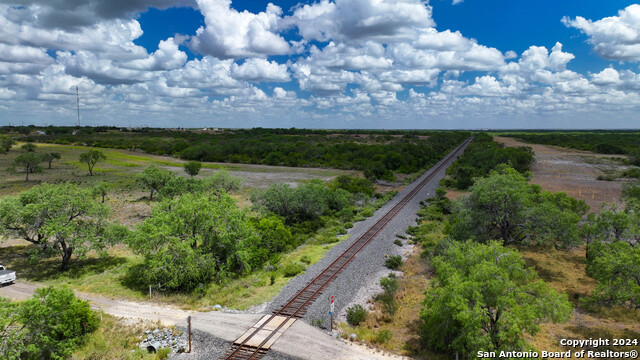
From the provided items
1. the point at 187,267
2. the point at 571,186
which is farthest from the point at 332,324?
the point at 571,186

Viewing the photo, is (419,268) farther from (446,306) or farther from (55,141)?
(55,141)

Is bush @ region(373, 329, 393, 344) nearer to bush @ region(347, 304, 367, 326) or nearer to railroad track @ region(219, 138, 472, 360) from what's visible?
bush @ region(347, 304, 367, 326)

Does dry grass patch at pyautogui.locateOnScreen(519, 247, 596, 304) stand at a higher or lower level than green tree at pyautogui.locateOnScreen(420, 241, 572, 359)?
lower

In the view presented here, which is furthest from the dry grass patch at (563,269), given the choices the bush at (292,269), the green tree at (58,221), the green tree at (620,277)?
the green tree at (58,221)

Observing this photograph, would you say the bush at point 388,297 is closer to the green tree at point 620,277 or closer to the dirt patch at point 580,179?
the green tree at point 620,277

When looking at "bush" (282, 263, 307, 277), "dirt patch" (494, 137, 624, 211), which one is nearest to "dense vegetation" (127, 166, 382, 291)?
"bush" (282, 263, 307, 277)

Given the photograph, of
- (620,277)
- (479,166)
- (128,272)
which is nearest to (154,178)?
Answer: (128,272)

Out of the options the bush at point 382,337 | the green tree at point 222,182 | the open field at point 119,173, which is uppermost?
the green tree at point 222,182
